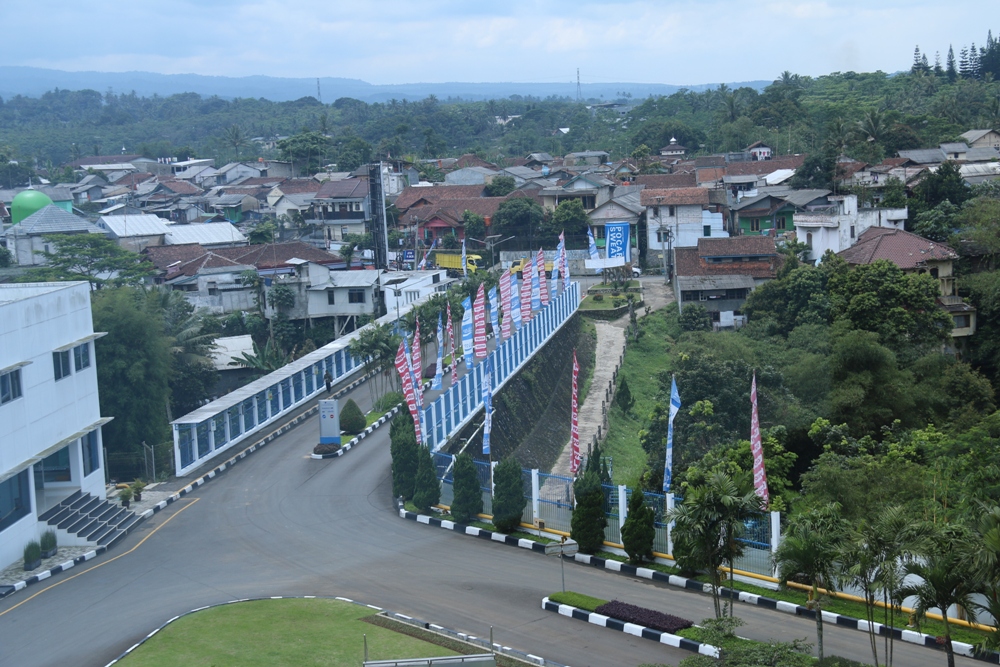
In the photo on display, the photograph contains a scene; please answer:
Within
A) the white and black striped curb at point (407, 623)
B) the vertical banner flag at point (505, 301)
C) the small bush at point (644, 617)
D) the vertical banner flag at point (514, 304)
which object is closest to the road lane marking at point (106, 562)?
the white and black striped curb at point (407, 623)

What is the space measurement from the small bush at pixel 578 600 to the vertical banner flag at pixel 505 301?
22099mm

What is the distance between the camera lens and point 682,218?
64.6 m

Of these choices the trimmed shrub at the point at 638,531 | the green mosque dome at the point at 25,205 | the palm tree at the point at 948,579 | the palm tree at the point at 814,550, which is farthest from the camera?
the green mosque dome at the point at 25,205

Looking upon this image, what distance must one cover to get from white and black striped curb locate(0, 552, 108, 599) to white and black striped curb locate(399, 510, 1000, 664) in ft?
22.1

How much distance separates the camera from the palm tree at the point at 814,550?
15.2 m

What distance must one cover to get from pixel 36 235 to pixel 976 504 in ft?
186

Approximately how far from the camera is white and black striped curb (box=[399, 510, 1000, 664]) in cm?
1614

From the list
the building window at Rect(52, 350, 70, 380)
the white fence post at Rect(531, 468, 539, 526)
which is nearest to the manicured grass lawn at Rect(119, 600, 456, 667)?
the white fence post at Rect(531, 468, 539, 526)

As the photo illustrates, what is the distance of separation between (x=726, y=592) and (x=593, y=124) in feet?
414

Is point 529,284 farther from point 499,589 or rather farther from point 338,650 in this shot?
point 338,650

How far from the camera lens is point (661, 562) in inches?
817

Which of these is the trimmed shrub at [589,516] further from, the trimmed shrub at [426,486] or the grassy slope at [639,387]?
the grassy slope at [639,387]

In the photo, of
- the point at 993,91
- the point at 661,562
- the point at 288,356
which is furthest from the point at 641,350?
the point at 993,91

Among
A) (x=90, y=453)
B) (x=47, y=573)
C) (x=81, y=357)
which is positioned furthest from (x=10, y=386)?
(x=47, y=573)
